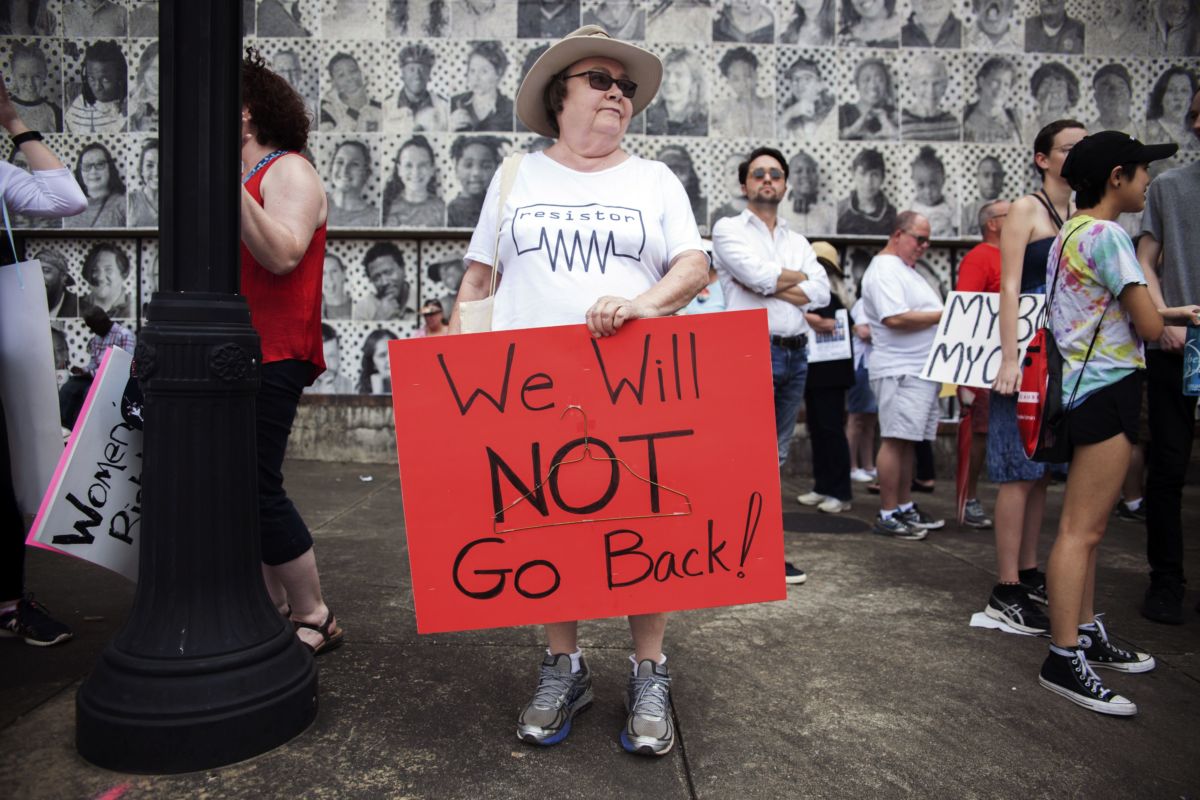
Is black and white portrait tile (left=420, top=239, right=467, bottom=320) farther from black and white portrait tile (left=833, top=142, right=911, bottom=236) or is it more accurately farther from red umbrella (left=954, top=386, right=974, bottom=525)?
red umbrella (left=954, top=386, right=974, bottom=525)

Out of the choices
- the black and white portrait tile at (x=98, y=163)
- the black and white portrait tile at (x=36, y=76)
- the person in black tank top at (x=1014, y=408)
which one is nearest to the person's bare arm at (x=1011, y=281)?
the person in black tank top at (x=1014, y=408)

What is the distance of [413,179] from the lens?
28.8ft

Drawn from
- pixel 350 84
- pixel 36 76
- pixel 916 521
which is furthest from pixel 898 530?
pixel 36 76

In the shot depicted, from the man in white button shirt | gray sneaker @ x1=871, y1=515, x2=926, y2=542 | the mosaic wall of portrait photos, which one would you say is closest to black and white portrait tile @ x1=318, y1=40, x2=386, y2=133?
the mosaic wall of portrait photos

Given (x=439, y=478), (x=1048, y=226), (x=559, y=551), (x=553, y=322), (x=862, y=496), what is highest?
(x=1048, y=226)

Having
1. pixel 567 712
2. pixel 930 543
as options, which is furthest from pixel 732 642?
pixel 930 543

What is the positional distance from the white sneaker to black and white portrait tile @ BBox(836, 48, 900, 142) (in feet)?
14.7

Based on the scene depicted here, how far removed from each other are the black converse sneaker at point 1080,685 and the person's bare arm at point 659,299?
1.71 meters

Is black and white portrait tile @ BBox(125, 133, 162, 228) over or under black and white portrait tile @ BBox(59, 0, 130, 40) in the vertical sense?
under

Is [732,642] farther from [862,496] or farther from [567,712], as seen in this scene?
[862,496]

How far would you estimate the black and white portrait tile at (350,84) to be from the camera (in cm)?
870

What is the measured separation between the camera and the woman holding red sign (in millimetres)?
2328

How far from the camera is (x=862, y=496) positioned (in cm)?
705

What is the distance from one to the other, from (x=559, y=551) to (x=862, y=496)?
5.34 metres
